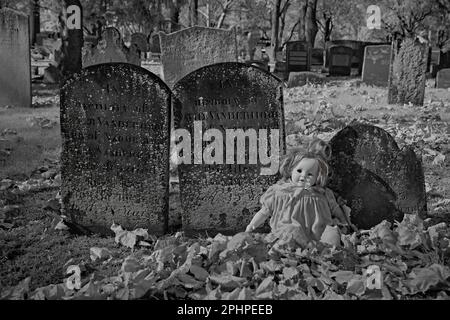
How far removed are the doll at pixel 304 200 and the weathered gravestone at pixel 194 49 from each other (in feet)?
12.9

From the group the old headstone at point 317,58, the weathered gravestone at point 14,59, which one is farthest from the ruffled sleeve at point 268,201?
the old headstone at point 317,58

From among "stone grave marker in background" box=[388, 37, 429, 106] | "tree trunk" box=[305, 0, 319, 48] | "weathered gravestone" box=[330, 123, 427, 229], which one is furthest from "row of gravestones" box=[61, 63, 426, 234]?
"tree trunk" box=[305, 0, 319, 48]

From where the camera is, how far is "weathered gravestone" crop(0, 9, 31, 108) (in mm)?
10945

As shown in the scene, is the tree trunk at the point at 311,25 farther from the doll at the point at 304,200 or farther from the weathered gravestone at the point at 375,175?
the doll at the point at 304,200

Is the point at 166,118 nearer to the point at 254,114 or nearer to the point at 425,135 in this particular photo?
the point at 254,114

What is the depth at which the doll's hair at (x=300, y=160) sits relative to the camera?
4297mm

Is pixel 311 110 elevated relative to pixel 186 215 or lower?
elevated

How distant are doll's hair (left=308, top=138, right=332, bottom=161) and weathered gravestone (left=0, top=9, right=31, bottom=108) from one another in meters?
8.67

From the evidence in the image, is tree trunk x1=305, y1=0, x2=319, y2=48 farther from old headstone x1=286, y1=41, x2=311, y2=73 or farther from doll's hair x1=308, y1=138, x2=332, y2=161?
doll's hair x1=308, y1=138, x2=332, y2=161

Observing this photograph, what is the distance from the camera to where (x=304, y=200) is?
13.8 ft

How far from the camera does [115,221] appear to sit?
477 cm

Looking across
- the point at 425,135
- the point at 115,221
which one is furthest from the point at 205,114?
the point at 425,135

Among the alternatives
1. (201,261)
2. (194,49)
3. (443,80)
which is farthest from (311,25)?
(201,261)
